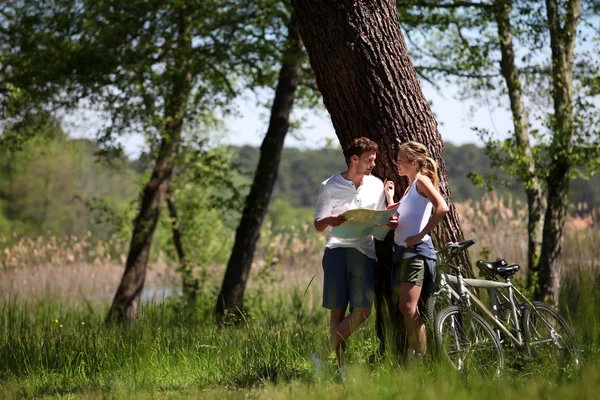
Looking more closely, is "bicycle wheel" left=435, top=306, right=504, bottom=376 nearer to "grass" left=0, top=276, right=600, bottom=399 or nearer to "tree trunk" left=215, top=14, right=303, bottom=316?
"grass" left=0, top=276, right=600, bottom=399

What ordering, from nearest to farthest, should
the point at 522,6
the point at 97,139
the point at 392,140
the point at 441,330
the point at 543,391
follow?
the point at 543,391 < the point at 441,330 < the point at 392,140 < the point at 522,6 < the point at 97,139

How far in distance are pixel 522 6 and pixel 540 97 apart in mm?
1549

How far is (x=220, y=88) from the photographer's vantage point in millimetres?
12812

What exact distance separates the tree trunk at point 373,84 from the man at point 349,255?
41 centimetres

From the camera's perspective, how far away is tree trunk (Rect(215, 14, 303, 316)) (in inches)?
462

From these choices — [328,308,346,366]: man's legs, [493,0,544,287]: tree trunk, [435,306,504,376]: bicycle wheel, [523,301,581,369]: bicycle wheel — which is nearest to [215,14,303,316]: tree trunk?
[493,0,544,287]: tree trunk

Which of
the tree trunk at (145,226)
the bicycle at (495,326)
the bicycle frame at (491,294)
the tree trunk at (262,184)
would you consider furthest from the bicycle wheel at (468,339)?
the tree trunk at (145,226)

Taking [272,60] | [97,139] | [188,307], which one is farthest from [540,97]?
[97,139]

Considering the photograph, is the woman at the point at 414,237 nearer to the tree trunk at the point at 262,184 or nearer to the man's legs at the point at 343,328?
the man's legs at the point at 343,328

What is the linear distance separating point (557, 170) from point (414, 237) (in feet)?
17.4

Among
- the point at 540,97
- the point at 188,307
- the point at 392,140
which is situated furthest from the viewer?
the point at 540,97

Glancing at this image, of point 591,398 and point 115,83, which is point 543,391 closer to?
point 591,398

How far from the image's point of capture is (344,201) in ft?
18.4

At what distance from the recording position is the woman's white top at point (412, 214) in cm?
545
